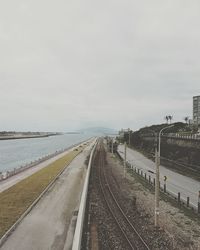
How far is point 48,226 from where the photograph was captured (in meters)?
17.1

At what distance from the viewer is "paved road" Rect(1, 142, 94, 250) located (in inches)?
563

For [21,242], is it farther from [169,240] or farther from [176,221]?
[176,221]

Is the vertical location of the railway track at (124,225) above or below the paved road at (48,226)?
below

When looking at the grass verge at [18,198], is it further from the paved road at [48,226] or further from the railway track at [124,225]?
the railway track at [124,225]

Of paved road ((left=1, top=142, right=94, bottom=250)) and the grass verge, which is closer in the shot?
paved road ((left=1, top=142, right=94, bottom=250))

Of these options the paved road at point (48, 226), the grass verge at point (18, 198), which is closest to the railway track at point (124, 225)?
the paved road at point (48, 226)

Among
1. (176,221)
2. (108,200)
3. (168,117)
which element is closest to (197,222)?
(176,221)

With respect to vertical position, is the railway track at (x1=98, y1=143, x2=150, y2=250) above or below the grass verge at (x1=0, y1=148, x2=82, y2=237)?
below

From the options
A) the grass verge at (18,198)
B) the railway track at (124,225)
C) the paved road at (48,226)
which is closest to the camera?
the paved road at (48,226)

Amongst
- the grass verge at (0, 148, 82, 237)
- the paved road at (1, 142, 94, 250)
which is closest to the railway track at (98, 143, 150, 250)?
the paved road at (1, 142, 94, 250)

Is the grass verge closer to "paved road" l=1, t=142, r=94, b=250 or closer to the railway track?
"paved road" l=1, t=142, r=94, b=250

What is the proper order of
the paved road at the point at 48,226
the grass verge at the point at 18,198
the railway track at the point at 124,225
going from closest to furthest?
the paved road at the point at 48,226 < the railway track at the point at 124,225 < the grass verge at the point at 18,198

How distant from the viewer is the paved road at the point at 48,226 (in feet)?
46.9

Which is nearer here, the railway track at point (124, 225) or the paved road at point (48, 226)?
the paved road at point (48, 226)
